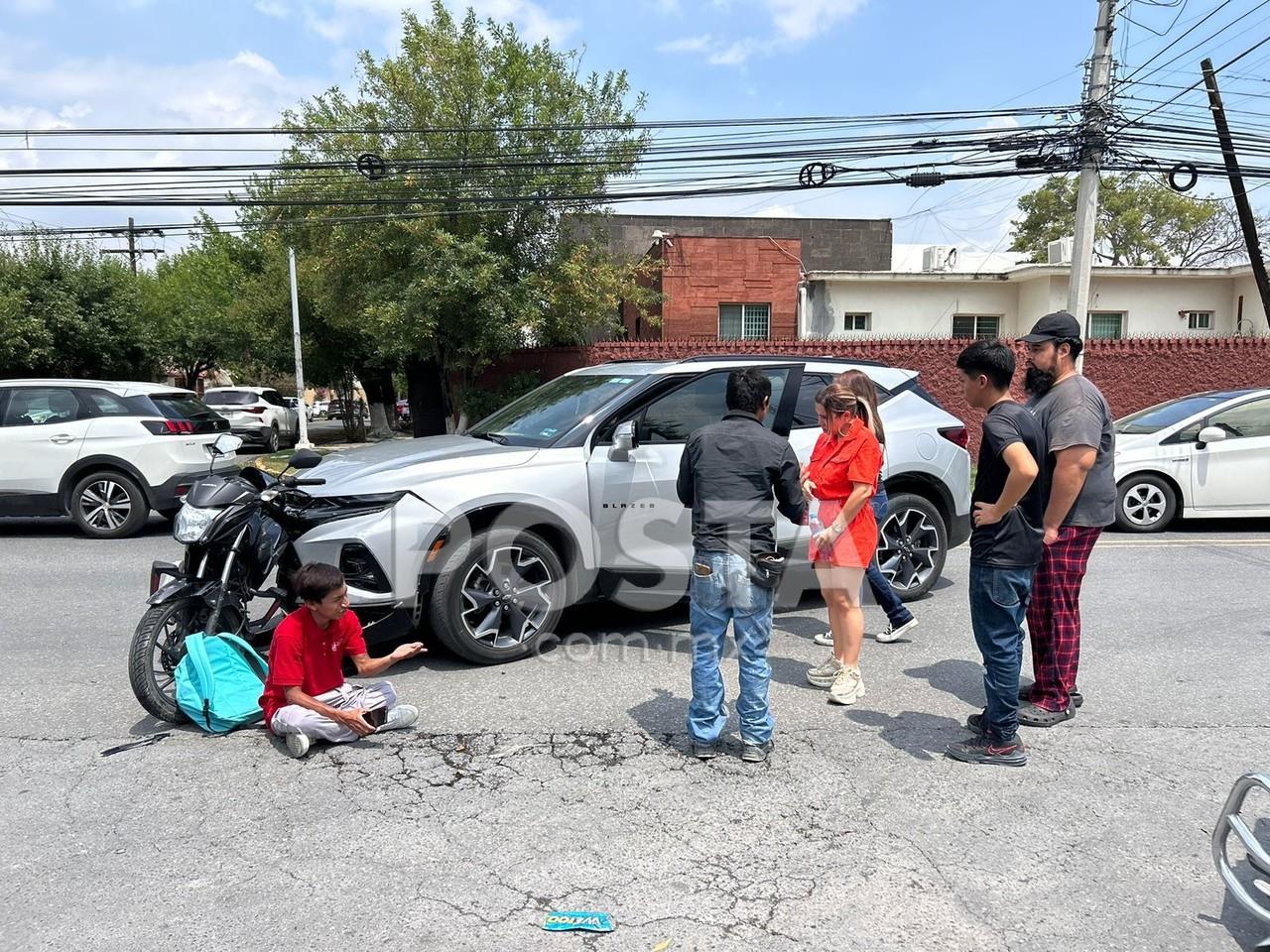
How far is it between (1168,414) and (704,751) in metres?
8.45

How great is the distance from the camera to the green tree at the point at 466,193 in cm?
1492

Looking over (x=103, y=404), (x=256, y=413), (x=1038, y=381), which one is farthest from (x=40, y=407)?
(x=256, y=413)

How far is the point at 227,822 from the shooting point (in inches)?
132

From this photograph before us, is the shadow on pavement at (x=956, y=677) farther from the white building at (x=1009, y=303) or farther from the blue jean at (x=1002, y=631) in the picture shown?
the white building at (x=1009, y=303)

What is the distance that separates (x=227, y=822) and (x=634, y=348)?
11.9m

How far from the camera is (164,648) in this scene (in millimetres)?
4324

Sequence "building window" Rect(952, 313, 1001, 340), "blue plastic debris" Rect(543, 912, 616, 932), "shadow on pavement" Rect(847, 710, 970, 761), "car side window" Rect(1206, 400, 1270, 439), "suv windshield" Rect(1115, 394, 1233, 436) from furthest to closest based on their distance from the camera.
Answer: "building window" Rect(952, 313, 1001, 340) < "suv windshield" Rect(1115, 394, 1233, 436) < "car side window" Rect(1206, 400, 1270, 439) < "shadow on pavement" Rect(847, 710, 970, 761) < "blue plastic debris" Rect(543, 912, 616, 932)

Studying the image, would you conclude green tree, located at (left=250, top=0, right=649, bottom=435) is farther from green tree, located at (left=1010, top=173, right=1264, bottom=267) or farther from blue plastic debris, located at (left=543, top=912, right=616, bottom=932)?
green tree, located at (left=1010, top=173, right=1264, bottom=267)

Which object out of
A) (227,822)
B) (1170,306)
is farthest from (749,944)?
(1170,306)

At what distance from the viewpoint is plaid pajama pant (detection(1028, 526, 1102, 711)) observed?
4.19 m

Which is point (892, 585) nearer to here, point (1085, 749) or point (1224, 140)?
point (1085, 749)

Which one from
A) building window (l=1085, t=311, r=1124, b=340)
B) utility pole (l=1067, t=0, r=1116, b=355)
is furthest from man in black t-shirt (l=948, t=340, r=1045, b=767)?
building window (l=1085, t=311, r=1124, b=340)

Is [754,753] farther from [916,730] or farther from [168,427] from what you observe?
[168,427]

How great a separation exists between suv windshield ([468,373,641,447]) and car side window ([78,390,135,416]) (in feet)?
17.8
